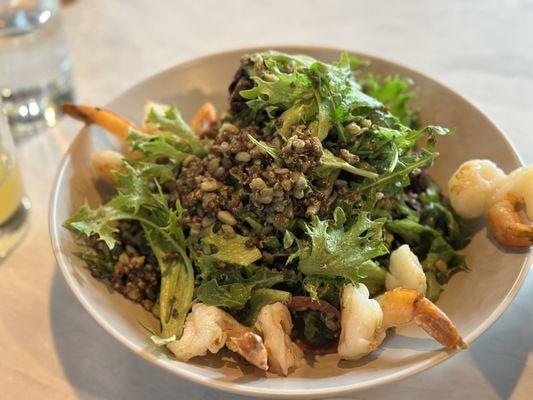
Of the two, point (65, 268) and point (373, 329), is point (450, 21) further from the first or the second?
point (65, 268)

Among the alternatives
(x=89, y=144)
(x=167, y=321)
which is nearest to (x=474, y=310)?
(x=167, y=321)

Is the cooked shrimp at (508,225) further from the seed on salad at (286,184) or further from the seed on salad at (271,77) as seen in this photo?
the seed on salad at (271,77)

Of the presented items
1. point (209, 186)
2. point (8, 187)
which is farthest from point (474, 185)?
point (8, 187)

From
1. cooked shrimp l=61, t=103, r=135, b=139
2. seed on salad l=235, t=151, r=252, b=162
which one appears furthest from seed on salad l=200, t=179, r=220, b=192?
cooked shrimp l=61, t=103, r=135, b=139

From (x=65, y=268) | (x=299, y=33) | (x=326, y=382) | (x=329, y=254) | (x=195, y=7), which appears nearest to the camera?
(x=326, y=382)

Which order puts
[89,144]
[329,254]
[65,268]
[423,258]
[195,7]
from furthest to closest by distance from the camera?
[195,7], [89,144], [423,258], [65,268], [329,254]

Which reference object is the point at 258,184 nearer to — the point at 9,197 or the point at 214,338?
the point at 214,338

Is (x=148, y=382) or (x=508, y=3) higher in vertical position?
(x=508, y=3)
